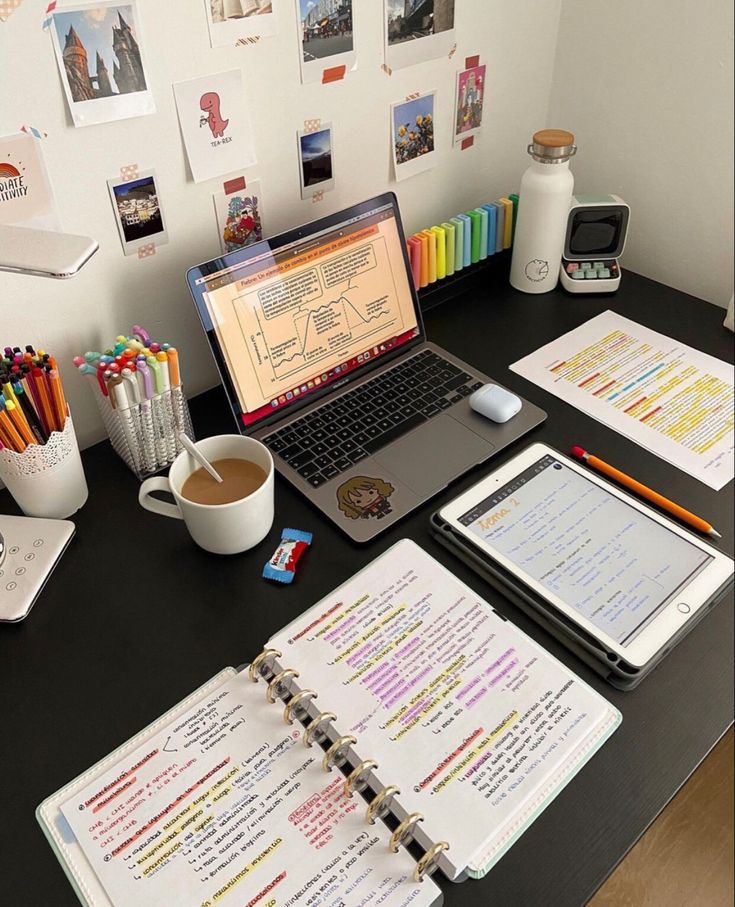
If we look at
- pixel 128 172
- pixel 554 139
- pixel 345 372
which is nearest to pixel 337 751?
pixel 345 372

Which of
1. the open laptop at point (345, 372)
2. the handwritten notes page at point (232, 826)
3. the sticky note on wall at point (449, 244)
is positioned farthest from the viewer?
the sticky note on wall at point (449, 244)

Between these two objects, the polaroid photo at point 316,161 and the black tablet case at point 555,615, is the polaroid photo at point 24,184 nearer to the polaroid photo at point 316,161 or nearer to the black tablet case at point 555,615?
the polaroid photo at point 316,161

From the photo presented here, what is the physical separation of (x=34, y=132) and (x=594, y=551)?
70 cm

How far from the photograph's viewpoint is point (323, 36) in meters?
0.89

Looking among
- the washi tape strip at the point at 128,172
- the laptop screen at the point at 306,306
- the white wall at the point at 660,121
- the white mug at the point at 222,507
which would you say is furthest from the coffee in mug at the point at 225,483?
the white wall at the point at 660,121

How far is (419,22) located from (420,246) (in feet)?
0.94

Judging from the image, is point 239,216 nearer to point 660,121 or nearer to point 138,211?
point 138,211

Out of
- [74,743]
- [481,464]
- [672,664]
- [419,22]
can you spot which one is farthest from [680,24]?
[74,743]

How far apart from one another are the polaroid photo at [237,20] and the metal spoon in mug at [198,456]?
425 mm

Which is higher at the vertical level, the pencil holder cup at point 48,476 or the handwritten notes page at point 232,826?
the pencil holder cup at point 48,476

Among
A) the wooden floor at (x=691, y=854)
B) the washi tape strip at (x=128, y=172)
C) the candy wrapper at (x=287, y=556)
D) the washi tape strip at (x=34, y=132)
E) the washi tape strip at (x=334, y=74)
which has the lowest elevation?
the wooden floor at (x=691, y=854)

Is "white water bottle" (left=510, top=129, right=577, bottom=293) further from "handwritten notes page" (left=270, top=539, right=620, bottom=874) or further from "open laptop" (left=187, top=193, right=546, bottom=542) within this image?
"handwritten notes page" (left=270, top=539, right=620, bottom=874)

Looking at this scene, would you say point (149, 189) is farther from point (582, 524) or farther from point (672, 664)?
point (672, 664)

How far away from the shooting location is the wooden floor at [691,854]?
79 centimetres
